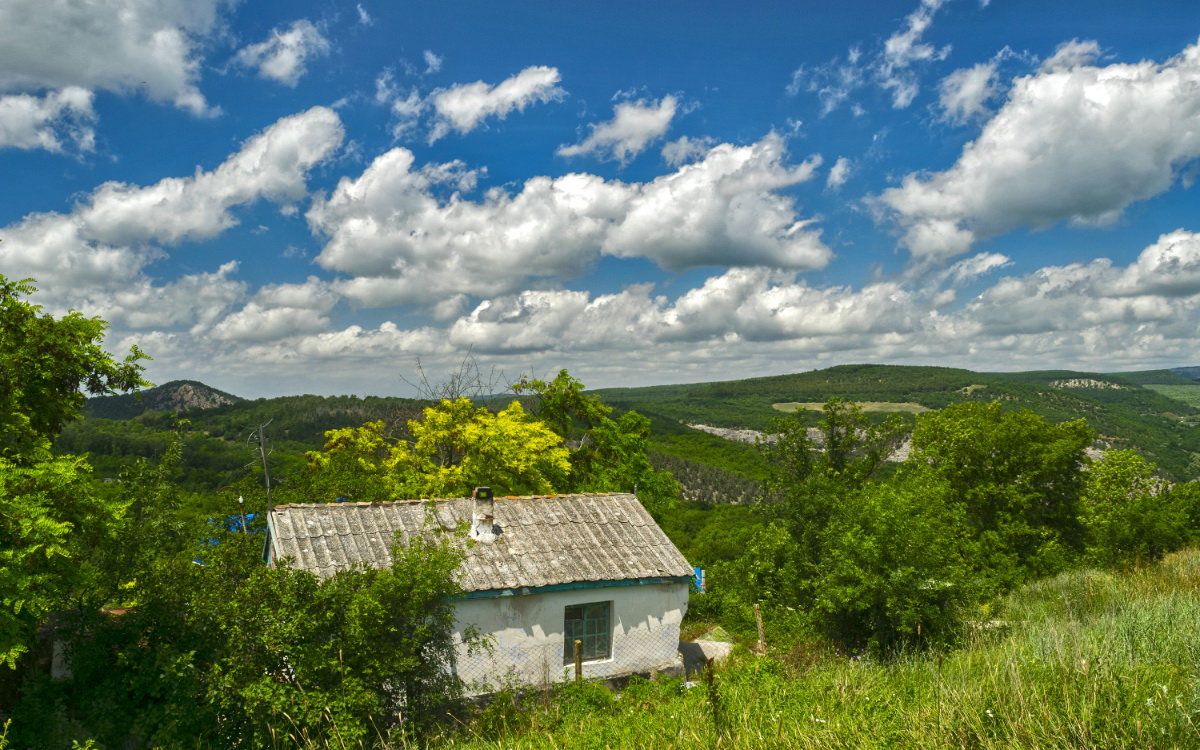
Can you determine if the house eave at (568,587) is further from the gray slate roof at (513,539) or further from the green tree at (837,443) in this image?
the green tree at (837,443)

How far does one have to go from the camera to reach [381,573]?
8.76 meters

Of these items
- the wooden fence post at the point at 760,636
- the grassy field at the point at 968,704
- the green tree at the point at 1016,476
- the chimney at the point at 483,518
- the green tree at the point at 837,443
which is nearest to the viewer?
the grassy field at the point at 968,704

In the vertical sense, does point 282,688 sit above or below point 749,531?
above

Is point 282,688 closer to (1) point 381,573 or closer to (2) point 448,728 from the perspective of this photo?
(1) point 381,573

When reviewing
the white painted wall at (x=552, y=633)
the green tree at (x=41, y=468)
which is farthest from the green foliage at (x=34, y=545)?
the white painted wall at (x=552, y=633)

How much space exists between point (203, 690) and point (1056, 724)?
898 centimetres

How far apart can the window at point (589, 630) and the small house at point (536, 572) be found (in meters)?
0.02

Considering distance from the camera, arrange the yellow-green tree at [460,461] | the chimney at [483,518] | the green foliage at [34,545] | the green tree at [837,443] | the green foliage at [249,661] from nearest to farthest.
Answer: the green foliage at [34,545]
the green foliage at [249,661]
the chimney at [483,518]
the yellow-green tree at [460,461]
the green tree at [837,443]

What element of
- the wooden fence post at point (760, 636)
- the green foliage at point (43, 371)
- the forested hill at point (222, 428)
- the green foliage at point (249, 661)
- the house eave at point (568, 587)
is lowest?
the forested hill at point (222, 428)

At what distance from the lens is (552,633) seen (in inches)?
500

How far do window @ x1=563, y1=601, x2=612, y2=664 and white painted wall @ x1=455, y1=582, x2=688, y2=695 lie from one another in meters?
0.16

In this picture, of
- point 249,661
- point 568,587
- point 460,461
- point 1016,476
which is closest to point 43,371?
point 249,661

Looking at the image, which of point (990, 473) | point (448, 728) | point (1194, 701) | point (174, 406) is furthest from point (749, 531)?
point (174, 406)

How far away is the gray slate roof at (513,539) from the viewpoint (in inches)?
480
